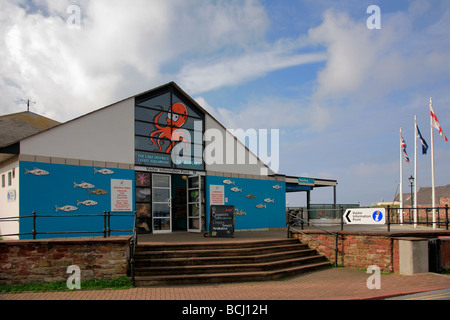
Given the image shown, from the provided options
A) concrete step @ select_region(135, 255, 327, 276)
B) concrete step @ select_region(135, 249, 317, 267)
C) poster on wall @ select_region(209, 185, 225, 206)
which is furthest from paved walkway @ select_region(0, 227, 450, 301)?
poster on wall @ select_region(209, 185, 225, 206)

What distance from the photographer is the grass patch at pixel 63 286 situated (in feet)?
31.5

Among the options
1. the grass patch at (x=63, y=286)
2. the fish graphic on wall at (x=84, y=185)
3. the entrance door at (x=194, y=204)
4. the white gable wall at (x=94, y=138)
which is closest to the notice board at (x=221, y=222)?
the entrance door at (x=194, y=204)

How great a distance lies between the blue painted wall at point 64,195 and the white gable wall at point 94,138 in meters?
0.50

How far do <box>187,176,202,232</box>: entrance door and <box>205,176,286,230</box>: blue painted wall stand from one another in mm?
677

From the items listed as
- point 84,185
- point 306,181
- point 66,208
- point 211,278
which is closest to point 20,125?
point 84,185

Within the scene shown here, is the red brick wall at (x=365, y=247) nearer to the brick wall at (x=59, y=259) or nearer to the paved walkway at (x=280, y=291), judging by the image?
the paved walkway at (x=280, y=291)

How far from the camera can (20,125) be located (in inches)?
725

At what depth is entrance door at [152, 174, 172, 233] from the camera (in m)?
16.9
